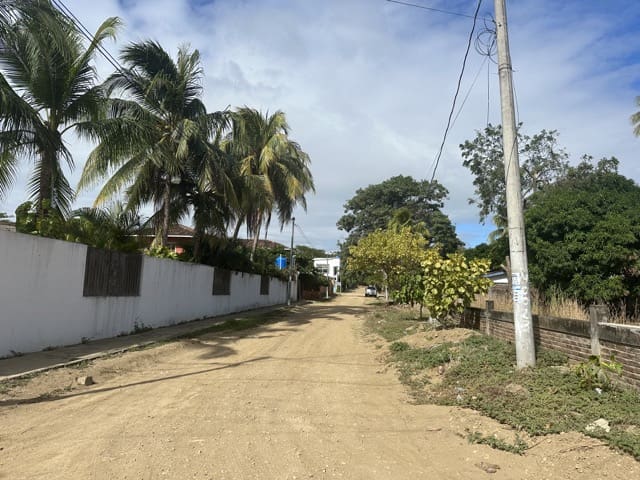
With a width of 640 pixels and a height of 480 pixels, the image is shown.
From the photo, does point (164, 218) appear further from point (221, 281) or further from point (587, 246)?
point (587, 246)

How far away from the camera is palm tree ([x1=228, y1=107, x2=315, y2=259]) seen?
23.8m

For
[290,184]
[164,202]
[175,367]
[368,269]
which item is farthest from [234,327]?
[368,269]

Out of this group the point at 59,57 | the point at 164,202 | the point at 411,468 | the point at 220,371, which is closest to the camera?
the point at 411,468

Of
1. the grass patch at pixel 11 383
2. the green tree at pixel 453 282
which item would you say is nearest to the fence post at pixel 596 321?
the green tree at pixel 453 282

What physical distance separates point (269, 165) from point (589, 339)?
21070 millimetres

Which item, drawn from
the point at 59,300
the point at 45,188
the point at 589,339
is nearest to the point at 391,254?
the point at 45,188

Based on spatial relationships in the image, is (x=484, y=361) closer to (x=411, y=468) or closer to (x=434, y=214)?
(x=411, y=468)

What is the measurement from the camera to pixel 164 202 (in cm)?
1738

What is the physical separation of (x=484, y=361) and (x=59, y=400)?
6.20m

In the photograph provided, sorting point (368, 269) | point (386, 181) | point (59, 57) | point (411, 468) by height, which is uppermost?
point (386, 181)

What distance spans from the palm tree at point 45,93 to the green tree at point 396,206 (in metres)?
39.5

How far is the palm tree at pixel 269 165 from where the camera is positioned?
23812 millimetres

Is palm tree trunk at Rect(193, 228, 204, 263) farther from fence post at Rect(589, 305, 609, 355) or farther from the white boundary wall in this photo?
fence post at Rect(589, 305, 609, 355)

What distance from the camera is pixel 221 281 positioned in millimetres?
21266
